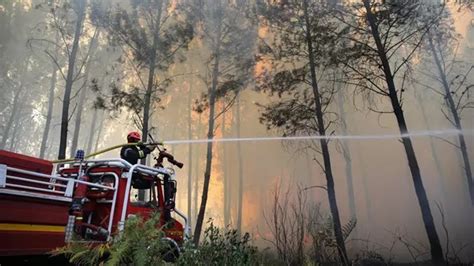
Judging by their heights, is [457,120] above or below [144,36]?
below

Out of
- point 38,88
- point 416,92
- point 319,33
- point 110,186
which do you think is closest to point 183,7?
point 319,33

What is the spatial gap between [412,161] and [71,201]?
7.34 meters

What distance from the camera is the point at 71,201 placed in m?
4.42

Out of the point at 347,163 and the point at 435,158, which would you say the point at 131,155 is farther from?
the point at 435,158

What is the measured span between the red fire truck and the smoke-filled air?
0.04 m

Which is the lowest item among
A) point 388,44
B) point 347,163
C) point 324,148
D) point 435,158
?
point 324,148

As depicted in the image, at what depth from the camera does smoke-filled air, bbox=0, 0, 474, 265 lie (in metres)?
5.67

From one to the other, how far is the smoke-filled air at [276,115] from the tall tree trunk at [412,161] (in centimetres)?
3

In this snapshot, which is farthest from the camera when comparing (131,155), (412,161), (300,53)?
(300,53)

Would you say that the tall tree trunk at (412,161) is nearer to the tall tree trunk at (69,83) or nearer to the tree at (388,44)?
the tree at (388,44)

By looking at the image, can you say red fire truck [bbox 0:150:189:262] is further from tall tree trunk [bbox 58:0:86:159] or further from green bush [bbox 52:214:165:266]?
tall tree trunk [bbox 58:0:86:159]

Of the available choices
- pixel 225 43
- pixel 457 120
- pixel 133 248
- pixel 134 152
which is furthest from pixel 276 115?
pixel 133 248

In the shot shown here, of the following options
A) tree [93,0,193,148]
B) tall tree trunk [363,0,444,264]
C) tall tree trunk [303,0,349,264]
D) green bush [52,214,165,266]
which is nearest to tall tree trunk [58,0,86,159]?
tree [93,0,193,148]

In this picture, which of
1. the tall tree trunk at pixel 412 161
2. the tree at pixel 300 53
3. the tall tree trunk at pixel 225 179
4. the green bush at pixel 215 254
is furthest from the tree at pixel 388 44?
the tall tree trunk at pixel 225 179
